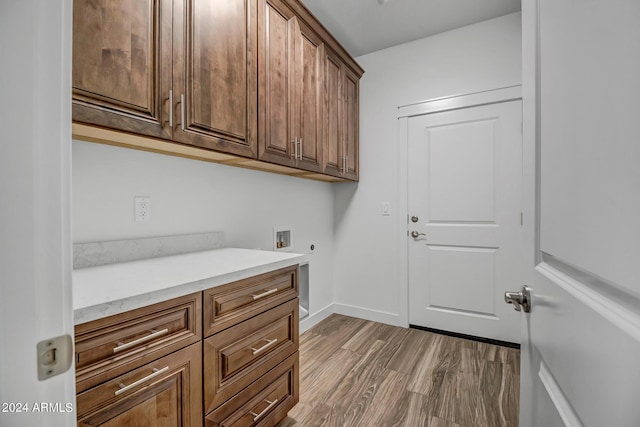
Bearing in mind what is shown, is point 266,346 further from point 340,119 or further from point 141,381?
point 340,119

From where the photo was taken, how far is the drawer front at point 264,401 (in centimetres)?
109

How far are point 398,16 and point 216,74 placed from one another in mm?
1752

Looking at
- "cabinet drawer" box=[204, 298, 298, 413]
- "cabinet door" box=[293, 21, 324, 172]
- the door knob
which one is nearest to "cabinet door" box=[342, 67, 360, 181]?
"cabinet door" box=[293, 21, 324, 172]

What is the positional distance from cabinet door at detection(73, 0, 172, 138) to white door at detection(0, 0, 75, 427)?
65cm

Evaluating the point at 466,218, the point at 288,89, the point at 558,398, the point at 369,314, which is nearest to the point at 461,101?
the point at 466,218

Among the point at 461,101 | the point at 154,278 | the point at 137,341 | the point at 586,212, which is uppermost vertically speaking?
the point at 461,101

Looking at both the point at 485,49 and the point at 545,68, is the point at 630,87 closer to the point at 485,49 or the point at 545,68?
the point at 545,68

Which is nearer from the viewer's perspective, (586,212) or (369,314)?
(586,212)

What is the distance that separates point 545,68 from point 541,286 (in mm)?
427

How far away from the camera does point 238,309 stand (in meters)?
1.15

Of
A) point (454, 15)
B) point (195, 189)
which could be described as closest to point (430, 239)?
point (454, 15)

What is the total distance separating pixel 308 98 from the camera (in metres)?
2.01

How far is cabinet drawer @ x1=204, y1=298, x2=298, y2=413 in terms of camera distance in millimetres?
1042

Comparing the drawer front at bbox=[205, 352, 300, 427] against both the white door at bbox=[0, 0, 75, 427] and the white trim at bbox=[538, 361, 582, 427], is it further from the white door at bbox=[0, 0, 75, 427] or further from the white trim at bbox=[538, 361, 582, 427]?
the white trim at bbox=[538, 361, 582, 427]
